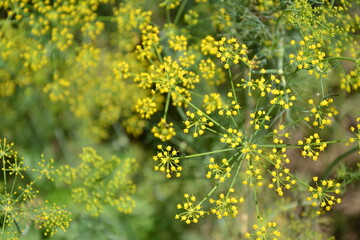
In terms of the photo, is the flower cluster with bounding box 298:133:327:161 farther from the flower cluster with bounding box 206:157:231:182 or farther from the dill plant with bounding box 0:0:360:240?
the dill plant with bounding box 0:0:360:240

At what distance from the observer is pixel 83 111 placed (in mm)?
4730

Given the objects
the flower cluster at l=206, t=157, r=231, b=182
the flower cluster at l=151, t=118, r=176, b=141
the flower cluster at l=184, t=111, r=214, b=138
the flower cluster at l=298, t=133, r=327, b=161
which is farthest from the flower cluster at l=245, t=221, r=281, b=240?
the flower cluster at l=151, t=118, r=176, b=141

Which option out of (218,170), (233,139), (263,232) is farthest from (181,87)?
(263,232)

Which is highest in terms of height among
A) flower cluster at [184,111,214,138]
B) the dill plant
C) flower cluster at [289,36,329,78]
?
flower cluster at [289,36,329,78]

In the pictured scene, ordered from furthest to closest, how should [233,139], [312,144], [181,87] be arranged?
1. [181,87]
2. [233,139]
3. [312,144]

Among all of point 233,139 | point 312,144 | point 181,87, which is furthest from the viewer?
point 181,87

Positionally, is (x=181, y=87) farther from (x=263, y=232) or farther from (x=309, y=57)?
(x=263, y=232)

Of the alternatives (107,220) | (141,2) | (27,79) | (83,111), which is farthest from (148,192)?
(141,2)

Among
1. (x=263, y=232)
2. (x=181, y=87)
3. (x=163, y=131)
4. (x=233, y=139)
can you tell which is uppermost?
(x=233, y=139)

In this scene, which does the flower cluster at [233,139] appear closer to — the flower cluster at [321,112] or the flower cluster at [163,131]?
the flower cluster at [321,112]

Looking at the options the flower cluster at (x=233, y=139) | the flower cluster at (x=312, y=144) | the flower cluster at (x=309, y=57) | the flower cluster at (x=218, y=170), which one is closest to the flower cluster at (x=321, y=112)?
the flower cluster at (x=312, y=144)

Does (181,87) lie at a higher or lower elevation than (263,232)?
higher

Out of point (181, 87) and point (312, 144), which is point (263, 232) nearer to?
point (312, 144)

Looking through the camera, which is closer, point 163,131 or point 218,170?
point 218,170
